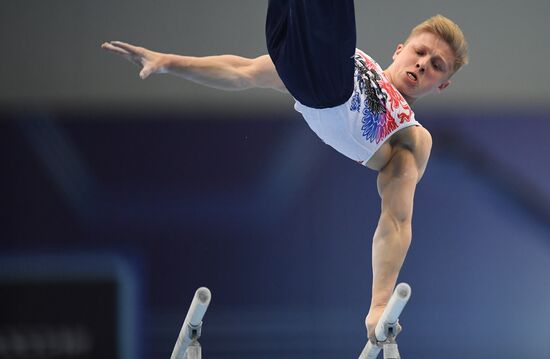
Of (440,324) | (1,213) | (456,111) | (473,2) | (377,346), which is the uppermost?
(473,2)

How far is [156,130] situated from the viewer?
6.52 m

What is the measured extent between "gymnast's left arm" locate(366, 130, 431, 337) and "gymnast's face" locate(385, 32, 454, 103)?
270 millimetres

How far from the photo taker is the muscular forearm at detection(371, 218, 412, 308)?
Result: 141 inches

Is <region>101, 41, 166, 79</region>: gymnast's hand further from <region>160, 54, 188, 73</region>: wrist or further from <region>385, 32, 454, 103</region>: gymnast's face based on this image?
<region>385, 32, 454, 103</region>: gymnast's face

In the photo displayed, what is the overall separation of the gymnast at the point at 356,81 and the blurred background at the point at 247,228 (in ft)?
7.94

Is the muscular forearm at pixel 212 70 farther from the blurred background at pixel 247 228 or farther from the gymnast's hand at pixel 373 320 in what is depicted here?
the blurred background at pixel 247 228

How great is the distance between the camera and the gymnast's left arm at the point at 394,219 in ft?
11.7

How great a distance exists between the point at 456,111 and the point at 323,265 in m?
1.52

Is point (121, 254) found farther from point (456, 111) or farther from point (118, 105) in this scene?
point (456, 111)

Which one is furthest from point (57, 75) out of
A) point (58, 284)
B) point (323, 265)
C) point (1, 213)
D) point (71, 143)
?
point (323, 265)

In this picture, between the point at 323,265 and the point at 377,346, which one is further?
the point at 323,265

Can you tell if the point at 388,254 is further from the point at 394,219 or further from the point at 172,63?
the point at 172,63

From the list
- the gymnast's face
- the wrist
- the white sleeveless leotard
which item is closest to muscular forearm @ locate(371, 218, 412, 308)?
the white sleeveless leotard

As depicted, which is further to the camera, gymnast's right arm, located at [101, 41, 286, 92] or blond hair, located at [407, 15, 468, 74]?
blond hair, located at [407, 15, 468, 74]
